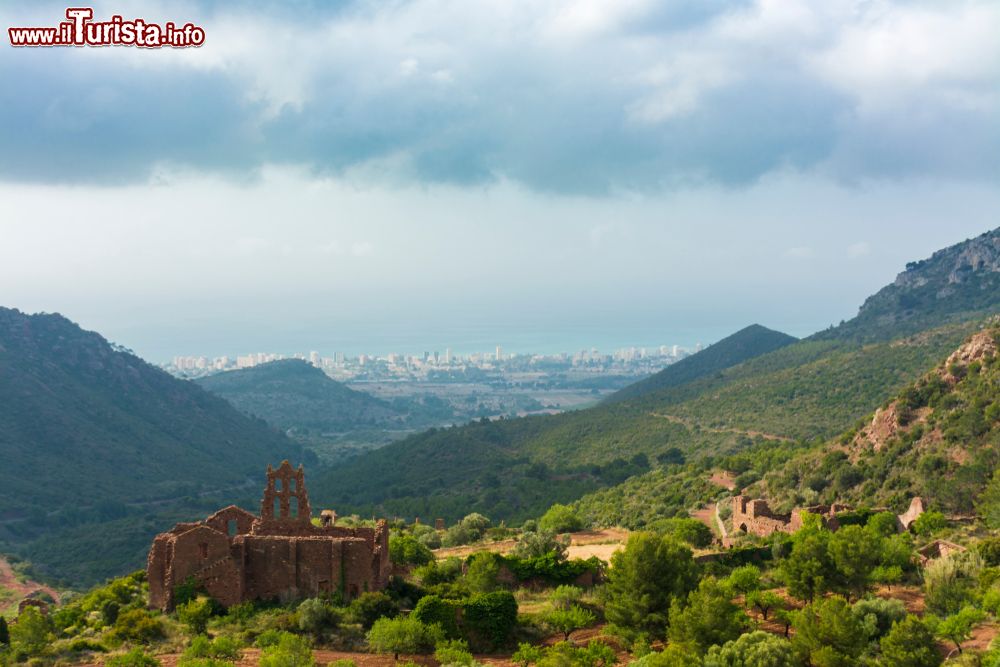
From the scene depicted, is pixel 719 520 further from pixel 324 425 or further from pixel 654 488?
pixel 324 425

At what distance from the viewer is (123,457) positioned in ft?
341

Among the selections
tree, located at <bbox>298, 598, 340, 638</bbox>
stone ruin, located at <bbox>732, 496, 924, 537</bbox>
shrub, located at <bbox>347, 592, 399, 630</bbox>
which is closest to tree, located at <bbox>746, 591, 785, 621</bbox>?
stone ruin, located at <bbox>732, 496, 924, 537</bbox>

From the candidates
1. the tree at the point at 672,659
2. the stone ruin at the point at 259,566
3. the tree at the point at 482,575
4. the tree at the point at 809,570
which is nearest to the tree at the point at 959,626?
the tree at the point at 809,570

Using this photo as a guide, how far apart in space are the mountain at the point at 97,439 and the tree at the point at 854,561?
53938 millimetres

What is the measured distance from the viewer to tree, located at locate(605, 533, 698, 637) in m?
24.7

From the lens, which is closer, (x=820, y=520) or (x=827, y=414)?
(x=820, y=520)

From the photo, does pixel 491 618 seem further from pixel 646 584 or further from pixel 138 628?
pixel 138 628

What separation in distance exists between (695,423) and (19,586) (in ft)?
182

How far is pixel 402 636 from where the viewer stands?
23.4 m

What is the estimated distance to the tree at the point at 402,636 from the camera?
76.5 ft

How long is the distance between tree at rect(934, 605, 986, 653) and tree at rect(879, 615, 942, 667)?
27.6 inches

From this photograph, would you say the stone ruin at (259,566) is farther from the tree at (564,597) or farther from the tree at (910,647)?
the tree at (910,647)

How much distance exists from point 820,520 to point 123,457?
90044 mm

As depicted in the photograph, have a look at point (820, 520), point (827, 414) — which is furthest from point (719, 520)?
point (827, 414)
